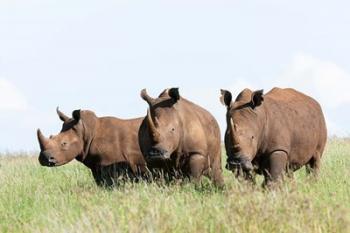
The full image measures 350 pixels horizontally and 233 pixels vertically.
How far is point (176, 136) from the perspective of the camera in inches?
380

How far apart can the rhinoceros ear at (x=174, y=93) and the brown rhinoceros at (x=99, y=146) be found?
156cm

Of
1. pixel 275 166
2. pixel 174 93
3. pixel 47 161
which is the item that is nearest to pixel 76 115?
pixel 47 161

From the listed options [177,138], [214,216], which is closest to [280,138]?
[177,138]

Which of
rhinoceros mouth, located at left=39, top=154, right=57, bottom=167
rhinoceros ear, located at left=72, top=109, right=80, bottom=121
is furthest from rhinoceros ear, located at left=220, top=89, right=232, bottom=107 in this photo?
rhinoceros mouth, located at left=39, top=154, right=57, bottom=167

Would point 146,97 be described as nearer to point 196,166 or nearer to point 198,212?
point 196,166

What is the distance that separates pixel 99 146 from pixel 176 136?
193 cm

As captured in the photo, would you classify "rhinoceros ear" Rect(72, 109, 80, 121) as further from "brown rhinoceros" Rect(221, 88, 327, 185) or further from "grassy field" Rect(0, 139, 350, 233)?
"brown rhinoceros" Rect(221, 88, 327, 185)

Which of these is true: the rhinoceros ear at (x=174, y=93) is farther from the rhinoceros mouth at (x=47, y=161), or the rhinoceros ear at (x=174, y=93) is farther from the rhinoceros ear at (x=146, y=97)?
the rhinoceros mouth at (x=47, y=161)

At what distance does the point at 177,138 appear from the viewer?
31.8ft

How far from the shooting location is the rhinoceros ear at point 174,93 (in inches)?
381

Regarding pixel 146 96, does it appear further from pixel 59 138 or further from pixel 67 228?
pixel 67 228

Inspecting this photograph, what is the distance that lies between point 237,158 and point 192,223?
1971 mm

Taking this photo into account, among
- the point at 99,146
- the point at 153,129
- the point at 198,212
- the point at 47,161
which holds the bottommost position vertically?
the point at 47,161

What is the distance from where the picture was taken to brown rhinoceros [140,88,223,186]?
9.41 m
